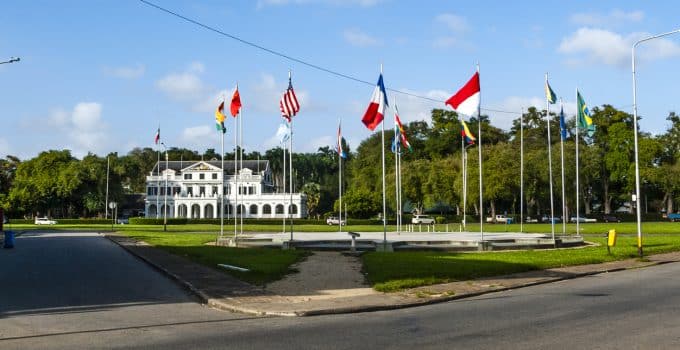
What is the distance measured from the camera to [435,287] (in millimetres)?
17609

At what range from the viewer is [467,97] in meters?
28.9

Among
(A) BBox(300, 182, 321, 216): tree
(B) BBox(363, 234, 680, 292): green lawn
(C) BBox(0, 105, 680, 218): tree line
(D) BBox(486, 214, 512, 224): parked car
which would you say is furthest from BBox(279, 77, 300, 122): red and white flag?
(A) BBox(300, 182, 321, 216): tree

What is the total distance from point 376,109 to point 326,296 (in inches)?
612

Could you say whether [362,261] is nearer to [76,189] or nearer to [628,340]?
[628,340]

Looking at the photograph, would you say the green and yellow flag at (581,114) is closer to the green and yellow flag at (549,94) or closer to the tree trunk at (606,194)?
the green and yellow flag at (549,94)

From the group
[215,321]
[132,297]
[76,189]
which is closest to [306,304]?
[215,321]

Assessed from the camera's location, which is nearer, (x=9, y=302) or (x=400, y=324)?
(x=400, y=324)

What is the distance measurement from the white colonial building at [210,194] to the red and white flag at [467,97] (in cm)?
8511

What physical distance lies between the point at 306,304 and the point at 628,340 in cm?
664

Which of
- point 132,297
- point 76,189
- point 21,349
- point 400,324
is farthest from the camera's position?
point 76,189

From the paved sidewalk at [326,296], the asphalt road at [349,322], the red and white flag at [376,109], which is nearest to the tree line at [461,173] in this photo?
the red and white flag at [376,109]

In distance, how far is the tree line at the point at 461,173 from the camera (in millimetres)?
87188

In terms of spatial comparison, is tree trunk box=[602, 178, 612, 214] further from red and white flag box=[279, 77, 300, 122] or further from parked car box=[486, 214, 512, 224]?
red and white flag box=[279, 77, 300, 122]

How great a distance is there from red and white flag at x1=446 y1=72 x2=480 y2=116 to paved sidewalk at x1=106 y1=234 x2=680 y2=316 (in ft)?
27.7
